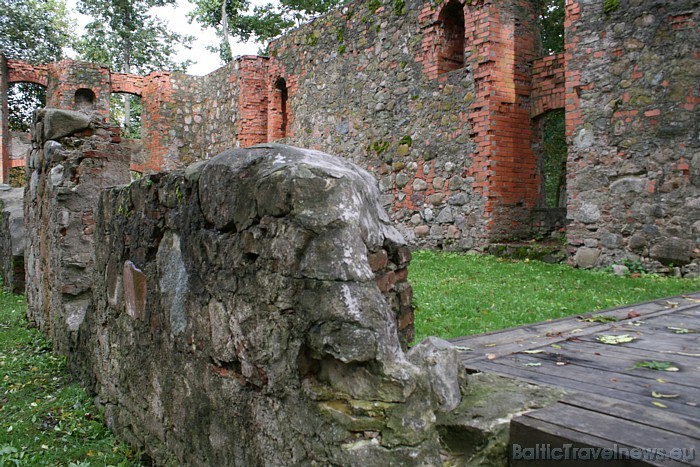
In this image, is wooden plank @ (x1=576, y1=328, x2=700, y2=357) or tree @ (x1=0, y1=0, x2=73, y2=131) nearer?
wooden plank @ (x1=576, y1=328, x2=700, y2=357)

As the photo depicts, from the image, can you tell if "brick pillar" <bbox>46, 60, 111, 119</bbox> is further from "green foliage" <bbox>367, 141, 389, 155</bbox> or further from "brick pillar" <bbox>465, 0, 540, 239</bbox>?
"brick pillar" <bbox>465, 0, 540, 239</bbox>

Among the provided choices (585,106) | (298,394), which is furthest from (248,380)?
(585,106)

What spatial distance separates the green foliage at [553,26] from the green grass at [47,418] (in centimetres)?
1556

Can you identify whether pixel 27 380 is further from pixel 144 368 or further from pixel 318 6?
pixel 318 6

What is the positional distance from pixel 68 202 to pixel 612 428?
4.97 meters

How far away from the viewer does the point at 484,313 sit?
536 cm

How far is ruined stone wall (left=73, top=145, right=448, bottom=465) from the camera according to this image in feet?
5.99

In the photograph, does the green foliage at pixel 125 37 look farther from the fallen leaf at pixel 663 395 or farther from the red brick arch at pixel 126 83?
the fallen leaf at pixel 663 395

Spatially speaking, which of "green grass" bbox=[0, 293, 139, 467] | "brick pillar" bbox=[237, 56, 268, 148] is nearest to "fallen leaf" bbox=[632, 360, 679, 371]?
"green grass" bbox=[0, 293, 139, 467]

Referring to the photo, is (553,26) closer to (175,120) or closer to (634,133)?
(634,133)

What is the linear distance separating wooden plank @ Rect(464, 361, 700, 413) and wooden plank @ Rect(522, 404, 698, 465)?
263 millimetres

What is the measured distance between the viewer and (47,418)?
3.88 m

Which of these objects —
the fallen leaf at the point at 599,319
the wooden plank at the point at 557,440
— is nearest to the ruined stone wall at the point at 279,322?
the wooden plank at the point at 557,440

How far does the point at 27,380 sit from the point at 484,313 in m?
3.90
